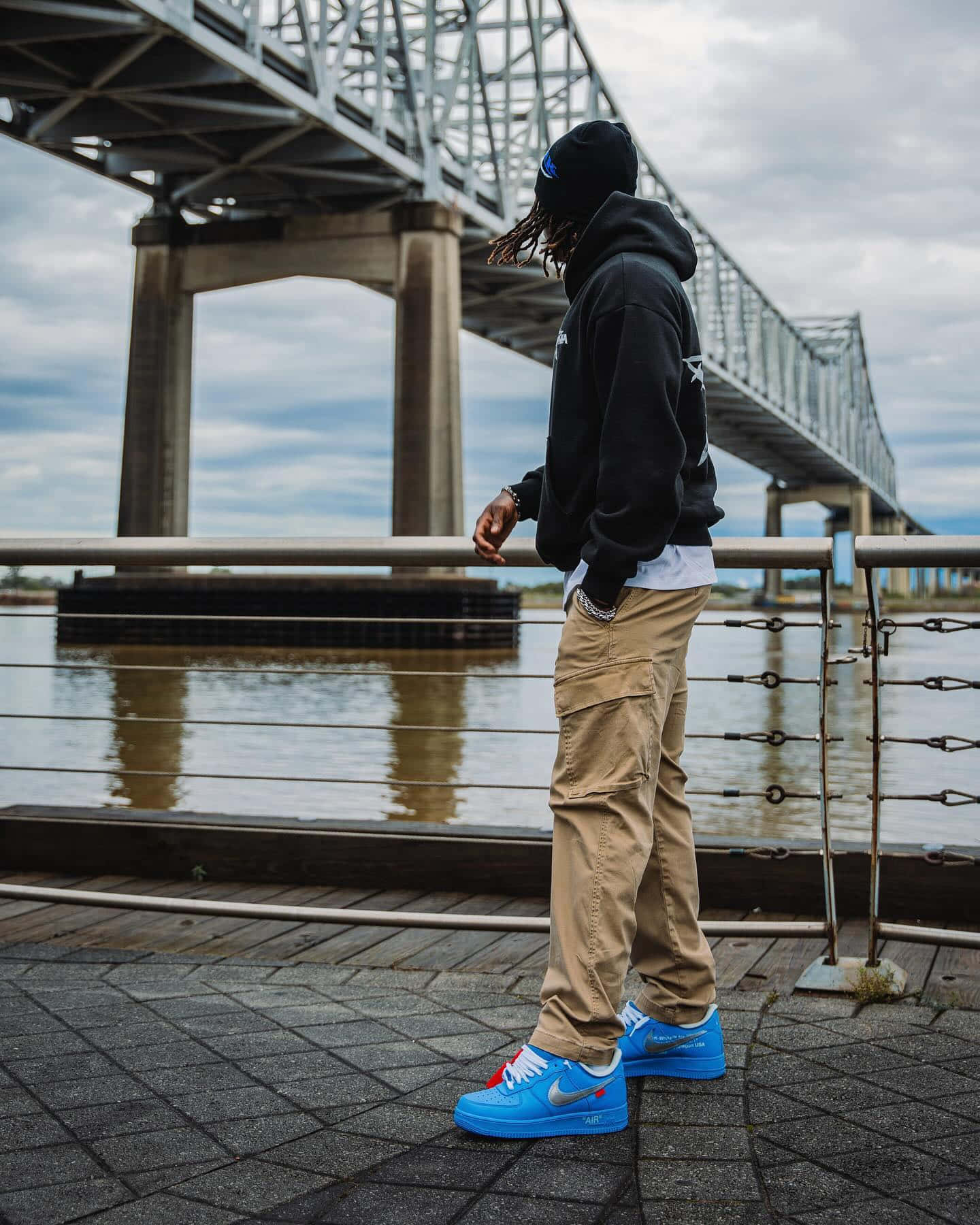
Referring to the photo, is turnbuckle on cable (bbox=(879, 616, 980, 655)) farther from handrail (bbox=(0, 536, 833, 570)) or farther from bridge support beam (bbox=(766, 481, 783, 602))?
bridge support beam (bbox=(766, 481, 783, 602))

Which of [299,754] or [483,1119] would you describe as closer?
[483,1119]

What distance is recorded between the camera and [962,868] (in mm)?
3105

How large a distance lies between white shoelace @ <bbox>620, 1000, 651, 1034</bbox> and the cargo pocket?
18.1 inches

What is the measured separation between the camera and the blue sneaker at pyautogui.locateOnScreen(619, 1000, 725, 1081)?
2078 millimetres

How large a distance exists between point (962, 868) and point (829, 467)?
6369 centimetres

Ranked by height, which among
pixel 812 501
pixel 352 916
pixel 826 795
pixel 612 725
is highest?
pixel 812 501

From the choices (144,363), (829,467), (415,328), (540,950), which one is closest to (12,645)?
(144,363)

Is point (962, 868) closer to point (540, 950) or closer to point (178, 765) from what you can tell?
point (540, 950)

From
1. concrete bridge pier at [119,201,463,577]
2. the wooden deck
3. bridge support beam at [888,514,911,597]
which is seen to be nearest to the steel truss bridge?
concrete bridge pier at [119,201,463,577]

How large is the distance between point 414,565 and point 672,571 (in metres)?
0.98

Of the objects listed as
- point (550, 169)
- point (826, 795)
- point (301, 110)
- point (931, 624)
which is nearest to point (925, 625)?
point (931, 624)

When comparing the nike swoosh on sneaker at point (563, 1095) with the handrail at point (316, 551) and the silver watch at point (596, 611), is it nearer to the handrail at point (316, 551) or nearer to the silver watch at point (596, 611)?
the silver watch at point (596, 611)

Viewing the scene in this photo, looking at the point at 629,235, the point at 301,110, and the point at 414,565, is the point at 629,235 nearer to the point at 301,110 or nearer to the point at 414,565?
the point at 414,565

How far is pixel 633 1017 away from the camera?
2.13 metres
